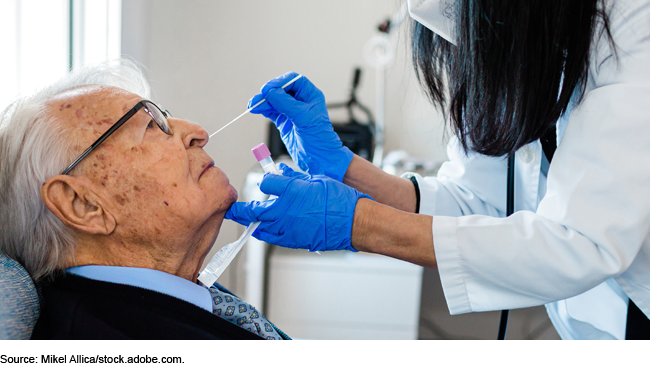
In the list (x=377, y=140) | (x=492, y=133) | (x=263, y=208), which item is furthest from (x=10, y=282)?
(x=377, y=140)

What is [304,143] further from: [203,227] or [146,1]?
[146,1]

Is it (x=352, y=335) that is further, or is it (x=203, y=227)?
(x=352, y=335)

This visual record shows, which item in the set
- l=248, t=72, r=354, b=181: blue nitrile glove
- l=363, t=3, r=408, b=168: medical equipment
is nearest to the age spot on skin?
l=248, t=72, r=354, b=181: blue nitrile glove

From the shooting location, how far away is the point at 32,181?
79 cm

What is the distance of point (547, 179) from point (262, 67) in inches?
77.0

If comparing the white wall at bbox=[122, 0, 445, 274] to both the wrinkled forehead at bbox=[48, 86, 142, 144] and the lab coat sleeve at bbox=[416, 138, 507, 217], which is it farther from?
the wrinkled forehead at bbox=[48, 86, 142, 144]

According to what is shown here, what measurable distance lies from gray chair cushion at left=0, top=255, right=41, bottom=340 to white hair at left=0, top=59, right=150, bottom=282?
0.07 m

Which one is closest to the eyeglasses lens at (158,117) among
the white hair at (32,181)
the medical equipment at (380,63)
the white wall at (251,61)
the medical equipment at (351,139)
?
the white hair at (32,181)

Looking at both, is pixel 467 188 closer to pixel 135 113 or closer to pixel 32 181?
pixel 135 113

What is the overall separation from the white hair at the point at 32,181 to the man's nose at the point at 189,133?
200 mm

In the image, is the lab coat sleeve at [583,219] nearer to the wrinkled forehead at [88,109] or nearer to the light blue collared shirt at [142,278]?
the light blue collared shirt at [142,278]

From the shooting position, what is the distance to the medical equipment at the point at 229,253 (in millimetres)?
928

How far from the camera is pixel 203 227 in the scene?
2.94 feet

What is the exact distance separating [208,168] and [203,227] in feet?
0.41
